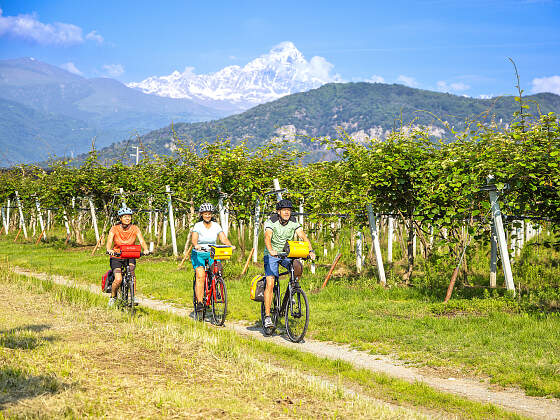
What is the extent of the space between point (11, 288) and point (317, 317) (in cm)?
722

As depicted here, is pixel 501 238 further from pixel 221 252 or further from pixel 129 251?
pixel 129 251

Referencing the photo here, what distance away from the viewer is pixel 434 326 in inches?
329

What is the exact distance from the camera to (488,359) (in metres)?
6.69

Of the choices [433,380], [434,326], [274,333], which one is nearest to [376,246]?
[434,326]

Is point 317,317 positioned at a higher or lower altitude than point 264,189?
lower

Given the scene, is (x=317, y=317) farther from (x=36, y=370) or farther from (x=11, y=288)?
(x=11, y=288)

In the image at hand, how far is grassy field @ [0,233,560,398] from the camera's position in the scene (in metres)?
6.45

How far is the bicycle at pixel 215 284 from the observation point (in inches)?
357

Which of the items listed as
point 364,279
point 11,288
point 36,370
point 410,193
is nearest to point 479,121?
point 410,193

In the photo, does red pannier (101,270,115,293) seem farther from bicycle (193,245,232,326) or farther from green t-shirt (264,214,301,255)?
green t-shirt (264,214,301,255)

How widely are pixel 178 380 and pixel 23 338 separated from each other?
280 cm

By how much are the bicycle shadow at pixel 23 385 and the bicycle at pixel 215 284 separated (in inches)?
148

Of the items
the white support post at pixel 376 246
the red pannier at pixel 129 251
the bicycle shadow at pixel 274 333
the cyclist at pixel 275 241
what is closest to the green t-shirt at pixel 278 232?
the cyclist at pixel 275 241

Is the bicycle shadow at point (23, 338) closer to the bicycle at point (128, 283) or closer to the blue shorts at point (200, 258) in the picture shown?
the bicycle at point (128, 283)
